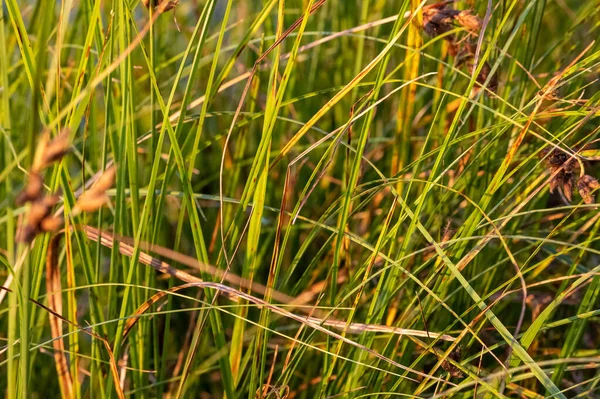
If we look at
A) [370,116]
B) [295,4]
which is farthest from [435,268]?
[295,4]

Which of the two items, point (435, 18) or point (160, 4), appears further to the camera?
point (435, 18)

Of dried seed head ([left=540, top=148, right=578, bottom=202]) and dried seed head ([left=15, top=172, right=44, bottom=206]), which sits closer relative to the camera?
dried seed head ([left=15, top=172, right=44, bottom=206])

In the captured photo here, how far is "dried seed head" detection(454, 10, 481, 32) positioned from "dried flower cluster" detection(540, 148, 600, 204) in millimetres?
190

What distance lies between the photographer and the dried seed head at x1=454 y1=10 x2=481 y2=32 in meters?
0.93

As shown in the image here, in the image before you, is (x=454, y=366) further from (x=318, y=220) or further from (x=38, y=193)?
(x=38, y=193)

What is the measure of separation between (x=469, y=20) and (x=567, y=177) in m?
0.24

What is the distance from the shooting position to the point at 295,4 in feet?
5.71

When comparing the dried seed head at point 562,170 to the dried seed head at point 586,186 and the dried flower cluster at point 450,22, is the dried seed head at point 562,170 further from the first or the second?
the dried flower cluster at point 450,22

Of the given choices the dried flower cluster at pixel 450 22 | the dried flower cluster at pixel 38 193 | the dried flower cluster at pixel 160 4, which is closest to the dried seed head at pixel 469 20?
the dried flower cluster at pixel 450 22

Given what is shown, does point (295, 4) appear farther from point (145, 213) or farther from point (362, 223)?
point (145, 213)

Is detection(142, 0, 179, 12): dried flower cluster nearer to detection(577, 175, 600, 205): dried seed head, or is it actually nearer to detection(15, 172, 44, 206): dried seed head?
detection(15, 172, 44, 206): dried seed head

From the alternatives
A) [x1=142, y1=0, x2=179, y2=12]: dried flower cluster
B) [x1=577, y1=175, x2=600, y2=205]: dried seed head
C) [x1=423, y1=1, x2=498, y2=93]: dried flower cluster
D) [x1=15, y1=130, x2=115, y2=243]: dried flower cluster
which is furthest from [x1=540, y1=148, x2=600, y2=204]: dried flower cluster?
[x1=15, y1=130, x2=115, y2=243]: dried flower cluster

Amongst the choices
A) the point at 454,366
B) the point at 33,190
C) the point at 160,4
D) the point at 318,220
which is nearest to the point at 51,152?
the point at 33,190

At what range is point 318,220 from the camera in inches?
35.6
